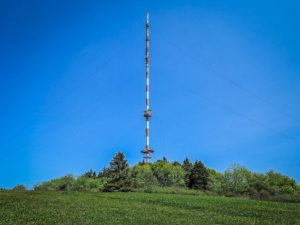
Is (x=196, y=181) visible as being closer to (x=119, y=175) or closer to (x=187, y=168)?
(x=187, y=168)

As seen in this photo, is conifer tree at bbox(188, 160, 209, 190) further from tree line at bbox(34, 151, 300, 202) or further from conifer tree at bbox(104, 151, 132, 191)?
conifer tree at bbox(104, 151, 132, 191)

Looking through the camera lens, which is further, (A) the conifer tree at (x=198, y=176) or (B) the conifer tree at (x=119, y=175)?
(A) the conifer tree at (x=198, y=176)

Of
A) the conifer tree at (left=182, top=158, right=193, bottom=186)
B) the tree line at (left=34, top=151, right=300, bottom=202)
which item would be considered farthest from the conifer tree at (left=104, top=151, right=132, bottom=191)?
the conifer tree at (left=182, top=158, right=193, bottom=186)

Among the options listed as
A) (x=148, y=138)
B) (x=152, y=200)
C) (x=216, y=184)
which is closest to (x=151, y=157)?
(x=148, y=138)

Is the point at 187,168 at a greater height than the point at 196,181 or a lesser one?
greater

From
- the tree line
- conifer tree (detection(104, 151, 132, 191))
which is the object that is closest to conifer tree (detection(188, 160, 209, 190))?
the tree line

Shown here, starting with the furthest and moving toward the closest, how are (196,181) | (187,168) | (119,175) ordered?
(187,168)
(196,181)
(119,175)

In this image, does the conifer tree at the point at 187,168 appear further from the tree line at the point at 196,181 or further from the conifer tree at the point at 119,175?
the conifer tree at the point at 119,175

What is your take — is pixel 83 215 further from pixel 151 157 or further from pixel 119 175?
pixel 151 157

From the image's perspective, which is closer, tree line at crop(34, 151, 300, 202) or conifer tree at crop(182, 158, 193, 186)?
tree line at crop(34, 151, 300, 202)

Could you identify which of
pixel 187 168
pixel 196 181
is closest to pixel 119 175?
pixel 196 181

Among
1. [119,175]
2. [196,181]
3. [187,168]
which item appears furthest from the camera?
[187,168]

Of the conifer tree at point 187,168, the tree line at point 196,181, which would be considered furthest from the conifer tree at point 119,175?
the conifer tree at point 187,168

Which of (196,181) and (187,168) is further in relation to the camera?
(187,168)
